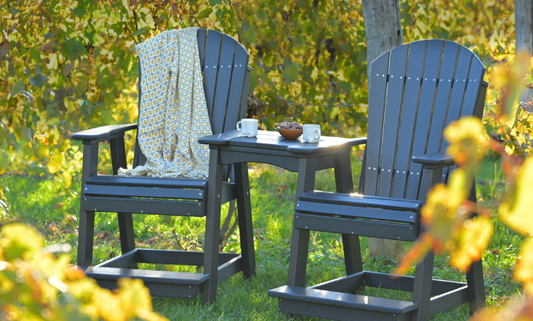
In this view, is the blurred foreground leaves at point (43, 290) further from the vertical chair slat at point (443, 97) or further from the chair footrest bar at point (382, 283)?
the vertical chair slat at point (443, 97)

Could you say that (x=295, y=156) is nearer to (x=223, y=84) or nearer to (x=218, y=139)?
(x=218, y=139)

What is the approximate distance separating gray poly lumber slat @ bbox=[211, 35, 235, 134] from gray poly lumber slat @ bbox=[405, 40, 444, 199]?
34.3 inches

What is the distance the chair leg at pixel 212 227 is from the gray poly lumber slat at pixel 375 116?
667 millimetres

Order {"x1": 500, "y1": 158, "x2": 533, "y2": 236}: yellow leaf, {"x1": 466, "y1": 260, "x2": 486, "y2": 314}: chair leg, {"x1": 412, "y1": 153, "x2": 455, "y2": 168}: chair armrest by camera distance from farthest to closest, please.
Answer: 1. {"x1": 466, "y1": 260, "x2": 486, "y2": 314}: chair leg
2. {"x1": 412, "y1": 153, "x2": 455, "y2": 168}: chair armrest
3. {"x1": 500, "y1": 158, "x2": 533, "y2": 236}: yellow leaf

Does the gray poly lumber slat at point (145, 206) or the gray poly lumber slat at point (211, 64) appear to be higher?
the gray poly lumber slat at point (211, 64)

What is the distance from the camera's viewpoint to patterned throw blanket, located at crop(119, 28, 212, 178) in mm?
2652

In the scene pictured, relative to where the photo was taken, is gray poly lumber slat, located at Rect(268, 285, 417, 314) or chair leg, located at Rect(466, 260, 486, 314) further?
chair leg, located at Rect(466, 260, 486, 314)

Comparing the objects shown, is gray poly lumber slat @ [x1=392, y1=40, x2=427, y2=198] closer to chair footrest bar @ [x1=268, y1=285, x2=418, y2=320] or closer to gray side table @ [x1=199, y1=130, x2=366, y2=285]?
gray side table @ [x1=199, y1=130, x2=366, y2=285]

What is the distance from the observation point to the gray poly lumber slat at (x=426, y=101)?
7.80 ft

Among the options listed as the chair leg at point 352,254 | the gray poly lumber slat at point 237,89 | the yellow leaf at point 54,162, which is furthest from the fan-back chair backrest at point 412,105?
the yellow leaf at point 54,162

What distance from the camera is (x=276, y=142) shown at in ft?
7.11

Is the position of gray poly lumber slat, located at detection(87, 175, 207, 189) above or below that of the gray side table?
below

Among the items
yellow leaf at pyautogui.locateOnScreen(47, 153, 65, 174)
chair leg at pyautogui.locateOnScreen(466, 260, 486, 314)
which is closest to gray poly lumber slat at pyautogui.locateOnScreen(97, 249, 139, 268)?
yellow leaf at pyautogui.locateOnScreen(47, 153, 65, 174)

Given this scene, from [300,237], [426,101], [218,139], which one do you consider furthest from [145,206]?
[426,101]
